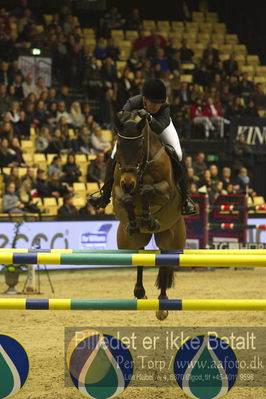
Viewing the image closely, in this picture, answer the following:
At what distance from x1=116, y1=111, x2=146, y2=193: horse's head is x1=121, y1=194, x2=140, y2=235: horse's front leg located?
119 mm

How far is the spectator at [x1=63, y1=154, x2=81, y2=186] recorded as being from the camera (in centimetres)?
1750

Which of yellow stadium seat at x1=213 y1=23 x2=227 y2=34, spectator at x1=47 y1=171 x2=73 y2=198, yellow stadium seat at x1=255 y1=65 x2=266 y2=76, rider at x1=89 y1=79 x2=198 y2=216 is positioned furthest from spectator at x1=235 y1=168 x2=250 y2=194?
rider at x1=89 y1=79 x2=198 y2=216

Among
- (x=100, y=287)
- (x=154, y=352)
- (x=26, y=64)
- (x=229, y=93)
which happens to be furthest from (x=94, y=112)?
(x=154, y=352)

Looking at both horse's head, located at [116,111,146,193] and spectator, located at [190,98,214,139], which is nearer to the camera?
horse's head, located at [116,111,146,193]

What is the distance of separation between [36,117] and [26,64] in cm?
230

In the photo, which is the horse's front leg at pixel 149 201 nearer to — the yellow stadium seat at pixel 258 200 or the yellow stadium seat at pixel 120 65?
the yellow stadium seat at pixel 258 200

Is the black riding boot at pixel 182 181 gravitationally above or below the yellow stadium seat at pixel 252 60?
below

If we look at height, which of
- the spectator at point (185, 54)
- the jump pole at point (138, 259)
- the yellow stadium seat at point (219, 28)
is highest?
the yellow stadium seat at point (219, 28)

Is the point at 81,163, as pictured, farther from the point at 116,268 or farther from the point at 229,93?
the point at 229,93

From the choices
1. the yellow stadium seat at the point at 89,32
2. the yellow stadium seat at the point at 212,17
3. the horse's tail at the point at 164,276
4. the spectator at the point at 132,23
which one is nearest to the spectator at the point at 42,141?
the yellow stadium seat at the point at 89,32

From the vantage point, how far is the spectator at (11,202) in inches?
611

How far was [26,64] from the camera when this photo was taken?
786 inches

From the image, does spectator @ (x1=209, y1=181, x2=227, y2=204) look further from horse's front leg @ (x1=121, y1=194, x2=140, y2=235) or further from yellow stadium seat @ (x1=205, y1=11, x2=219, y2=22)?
horse's front leg @ (x1=121, y1=194, x2=140, y2=235)

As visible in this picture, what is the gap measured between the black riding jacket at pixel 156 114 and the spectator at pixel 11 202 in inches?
316
